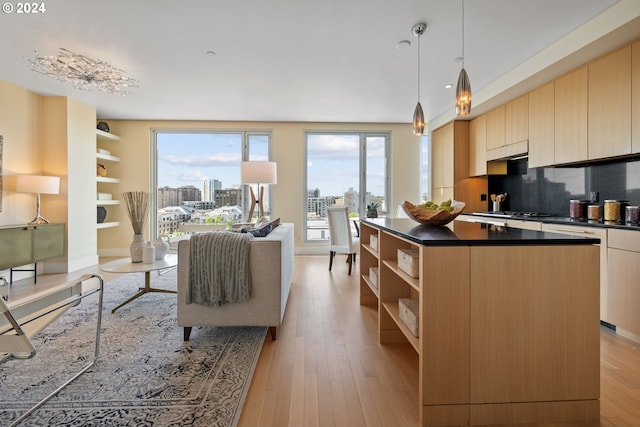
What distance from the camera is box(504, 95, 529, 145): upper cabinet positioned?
146 inches

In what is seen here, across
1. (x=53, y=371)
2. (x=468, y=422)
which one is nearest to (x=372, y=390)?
(x=468, y=422)

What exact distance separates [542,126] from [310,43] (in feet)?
9.07

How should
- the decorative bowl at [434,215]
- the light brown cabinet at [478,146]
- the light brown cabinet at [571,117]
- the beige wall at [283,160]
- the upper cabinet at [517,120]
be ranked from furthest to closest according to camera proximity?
1. the beige wall at [283,160]
2. the light brown cabinet at [478,146]
3. the upper cabinet at [517,120]
4. the light brown cabinet at [571,117]
5. the decorative bowl at [434,215]

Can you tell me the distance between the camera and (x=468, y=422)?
1323mm

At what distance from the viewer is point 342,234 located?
4309mm

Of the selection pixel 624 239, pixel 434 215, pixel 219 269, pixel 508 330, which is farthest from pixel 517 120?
pixel 219 269

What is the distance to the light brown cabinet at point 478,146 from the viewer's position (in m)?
4.56

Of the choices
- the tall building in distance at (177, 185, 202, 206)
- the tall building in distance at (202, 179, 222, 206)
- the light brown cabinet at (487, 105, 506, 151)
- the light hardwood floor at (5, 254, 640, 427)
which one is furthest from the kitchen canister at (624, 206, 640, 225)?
the tall building in distance at (177, 185, 202, 206)

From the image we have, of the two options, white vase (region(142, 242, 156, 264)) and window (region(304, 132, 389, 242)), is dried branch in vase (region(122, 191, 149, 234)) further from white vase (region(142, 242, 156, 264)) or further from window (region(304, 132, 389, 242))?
window (region(304, 132, 389, 242))

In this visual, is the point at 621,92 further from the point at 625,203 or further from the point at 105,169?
the point at 105,169

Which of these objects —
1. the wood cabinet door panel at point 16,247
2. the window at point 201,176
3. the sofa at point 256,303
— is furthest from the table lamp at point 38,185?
the sofa at point 256,303

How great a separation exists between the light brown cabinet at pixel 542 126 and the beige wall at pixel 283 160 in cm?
250

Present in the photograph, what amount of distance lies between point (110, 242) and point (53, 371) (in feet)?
15.4

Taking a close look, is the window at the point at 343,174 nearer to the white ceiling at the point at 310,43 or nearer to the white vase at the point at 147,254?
the white ceiling at the point at 310,43
